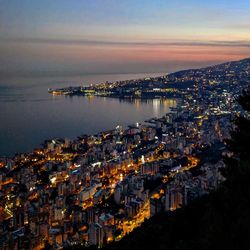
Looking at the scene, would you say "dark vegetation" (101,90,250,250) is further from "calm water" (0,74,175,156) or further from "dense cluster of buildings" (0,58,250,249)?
"calm water" (0,74,175,156)

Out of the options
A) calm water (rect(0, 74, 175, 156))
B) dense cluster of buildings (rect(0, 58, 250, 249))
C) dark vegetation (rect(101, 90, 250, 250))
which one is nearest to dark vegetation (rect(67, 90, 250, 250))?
dark vegetation (rect(101, 90, 250, 250))

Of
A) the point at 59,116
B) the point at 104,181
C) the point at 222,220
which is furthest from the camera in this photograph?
the point at 59,116

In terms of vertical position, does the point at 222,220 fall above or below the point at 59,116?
above

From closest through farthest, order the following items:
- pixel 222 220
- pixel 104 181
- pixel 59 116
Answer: pixel 222 220, pixel 104 181, pixel 59 116

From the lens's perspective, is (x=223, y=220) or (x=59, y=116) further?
(x=59, y=116)

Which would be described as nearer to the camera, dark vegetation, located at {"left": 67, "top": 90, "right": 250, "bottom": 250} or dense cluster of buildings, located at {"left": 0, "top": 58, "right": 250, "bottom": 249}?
dark vegetation, located at {"left": 67, "top": 90, "right": 250, "bottom": 250}

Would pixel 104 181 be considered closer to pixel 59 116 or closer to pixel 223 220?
pixel 223 220

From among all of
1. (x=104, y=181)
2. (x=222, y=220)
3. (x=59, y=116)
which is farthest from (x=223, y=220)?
(x=59, y=116)
